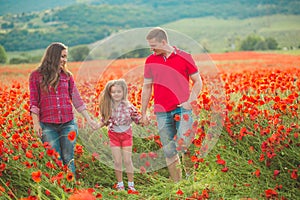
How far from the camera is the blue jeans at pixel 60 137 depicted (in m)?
4.48

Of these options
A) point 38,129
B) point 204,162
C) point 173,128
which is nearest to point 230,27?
point 173,128

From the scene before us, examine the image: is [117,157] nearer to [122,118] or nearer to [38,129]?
[122,118]

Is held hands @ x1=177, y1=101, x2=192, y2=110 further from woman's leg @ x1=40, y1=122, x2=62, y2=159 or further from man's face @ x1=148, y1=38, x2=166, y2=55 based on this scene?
woman's leg @ x1=40, y1=122, x2=62, y2=159

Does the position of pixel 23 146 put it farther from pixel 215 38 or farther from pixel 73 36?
pixel 215 38

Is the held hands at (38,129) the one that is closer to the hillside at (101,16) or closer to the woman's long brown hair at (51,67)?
the woman's long brown hair at (51,67)

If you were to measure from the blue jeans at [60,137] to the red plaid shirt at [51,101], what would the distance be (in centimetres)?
7

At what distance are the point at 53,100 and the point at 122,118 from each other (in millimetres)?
714

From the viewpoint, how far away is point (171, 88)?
4.53m

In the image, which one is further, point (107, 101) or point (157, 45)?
point (107, 101)

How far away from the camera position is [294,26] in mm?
87125

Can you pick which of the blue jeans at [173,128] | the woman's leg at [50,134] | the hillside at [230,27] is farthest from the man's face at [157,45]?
the hillside at [230,27]

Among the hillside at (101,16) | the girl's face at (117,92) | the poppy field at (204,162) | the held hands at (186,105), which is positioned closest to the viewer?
the poppy field at (204,162)

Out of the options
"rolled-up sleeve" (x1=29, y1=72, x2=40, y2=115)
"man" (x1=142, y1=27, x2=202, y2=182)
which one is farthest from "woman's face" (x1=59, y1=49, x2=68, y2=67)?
"man" (x1=142, y1=27, x2=202, y2=182)

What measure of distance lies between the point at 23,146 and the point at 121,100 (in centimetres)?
113
